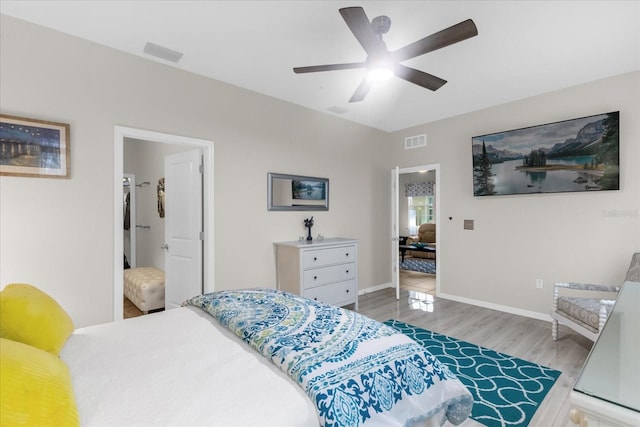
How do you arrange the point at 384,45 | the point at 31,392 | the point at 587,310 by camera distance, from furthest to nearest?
the point at 587,310 < the point at 384,45 < the point at 31,392

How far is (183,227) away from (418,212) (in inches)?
318

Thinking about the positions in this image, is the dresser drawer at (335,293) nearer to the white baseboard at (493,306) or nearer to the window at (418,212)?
the white baseboard at (493,306)

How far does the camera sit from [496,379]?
7.98 feet

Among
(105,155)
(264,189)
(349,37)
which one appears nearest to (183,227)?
(264,189)

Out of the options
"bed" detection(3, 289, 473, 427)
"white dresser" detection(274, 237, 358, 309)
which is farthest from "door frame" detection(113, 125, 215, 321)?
"bed" detection(3, 289, 473, 427)

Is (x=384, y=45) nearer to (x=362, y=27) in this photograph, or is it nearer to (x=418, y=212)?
(x=362, y=27)

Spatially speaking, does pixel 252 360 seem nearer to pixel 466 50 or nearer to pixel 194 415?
pixel 194 415

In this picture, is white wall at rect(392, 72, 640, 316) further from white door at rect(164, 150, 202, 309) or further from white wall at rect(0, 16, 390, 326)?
white door at rect(164, 150, 202, 309)

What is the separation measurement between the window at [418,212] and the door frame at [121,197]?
7.77 m

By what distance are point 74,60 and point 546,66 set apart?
14.5 feet

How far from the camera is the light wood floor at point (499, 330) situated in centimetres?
219

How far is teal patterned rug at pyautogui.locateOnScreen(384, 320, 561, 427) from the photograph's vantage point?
204 centimetres

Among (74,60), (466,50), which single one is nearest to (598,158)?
(466,50)

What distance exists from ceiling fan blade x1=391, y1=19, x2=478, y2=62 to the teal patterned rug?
2465mm
